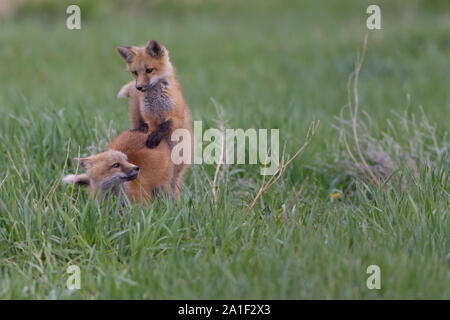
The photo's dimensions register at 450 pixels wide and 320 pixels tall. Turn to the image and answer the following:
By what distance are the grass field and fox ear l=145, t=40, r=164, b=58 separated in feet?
3.49

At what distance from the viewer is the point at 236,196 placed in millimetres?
5844

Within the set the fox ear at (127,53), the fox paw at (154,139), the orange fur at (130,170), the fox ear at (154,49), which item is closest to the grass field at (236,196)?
the orange fur at (130,170)

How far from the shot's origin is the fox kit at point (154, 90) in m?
4.75

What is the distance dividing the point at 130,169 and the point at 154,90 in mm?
707

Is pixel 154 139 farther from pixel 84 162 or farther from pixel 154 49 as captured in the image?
pixel 154 49

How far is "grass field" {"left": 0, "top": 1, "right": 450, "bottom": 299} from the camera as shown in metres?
4.04

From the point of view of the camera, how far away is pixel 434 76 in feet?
38.3

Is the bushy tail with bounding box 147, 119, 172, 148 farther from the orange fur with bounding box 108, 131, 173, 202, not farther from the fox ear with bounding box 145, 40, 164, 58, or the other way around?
the fox ear with bounding box 145, 40, 164, 58

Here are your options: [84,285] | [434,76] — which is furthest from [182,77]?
[84,285]

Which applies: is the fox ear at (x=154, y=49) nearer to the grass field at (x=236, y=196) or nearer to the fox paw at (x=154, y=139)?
the fox paw at (x=154, y=139)

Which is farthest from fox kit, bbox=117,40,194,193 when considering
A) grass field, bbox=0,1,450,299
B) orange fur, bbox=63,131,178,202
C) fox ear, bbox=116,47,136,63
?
grass field, bbox=0,1,450,299

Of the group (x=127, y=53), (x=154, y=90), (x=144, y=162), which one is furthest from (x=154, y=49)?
(x=144, y=162)
